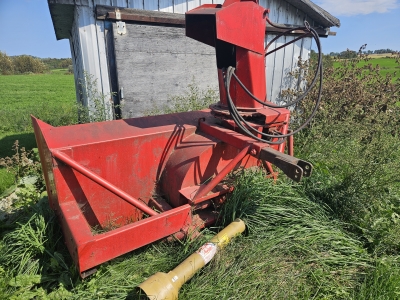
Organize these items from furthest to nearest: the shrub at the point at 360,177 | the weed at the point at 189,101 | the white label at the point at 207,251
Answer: the weed at the point at 189,101 < the shrub at the point at 360,177 < the white label at the point at 207,251

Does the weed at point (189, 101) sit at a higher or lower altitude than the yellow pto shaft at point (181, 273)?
higher

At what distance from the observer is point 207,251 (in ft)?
6.92

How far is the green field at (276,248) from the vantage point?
6.66ft

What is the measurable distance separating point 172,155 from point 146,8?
341 centimetres

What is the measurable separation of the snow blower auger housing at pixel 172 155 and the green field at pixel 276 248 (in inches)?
10.6

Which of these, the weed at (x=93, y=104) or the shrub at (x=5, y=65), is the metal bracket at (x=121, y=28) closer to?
the weed at (x=93, y=104)

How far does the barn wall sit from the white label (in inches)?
145

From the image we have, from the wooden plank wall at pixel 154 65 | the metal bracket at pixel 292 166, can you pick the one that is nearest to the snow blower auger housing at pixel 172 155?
the metal bracket at pixel 292 166

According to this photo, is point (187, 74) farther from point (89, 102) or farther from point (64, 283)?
point (64, 283)

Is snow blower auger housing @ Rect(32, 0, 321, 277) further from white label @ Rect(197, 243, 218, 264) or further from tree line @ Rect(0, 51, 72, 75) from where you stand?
tree line @ Rect(0, 51, 72, 75)

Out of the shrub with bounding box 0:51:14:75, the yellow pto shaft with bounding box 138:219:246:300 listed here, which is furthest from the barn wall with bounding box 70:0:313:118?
the shrub with bounding box 0:51:14:75

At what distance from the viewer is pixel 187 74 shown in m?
5.61

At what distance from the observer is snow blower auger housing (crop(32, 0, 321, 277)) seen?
83.7 inches

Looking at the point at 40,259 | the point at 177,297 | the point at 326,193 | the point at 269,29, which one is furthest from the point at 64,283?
the point at 269,29
